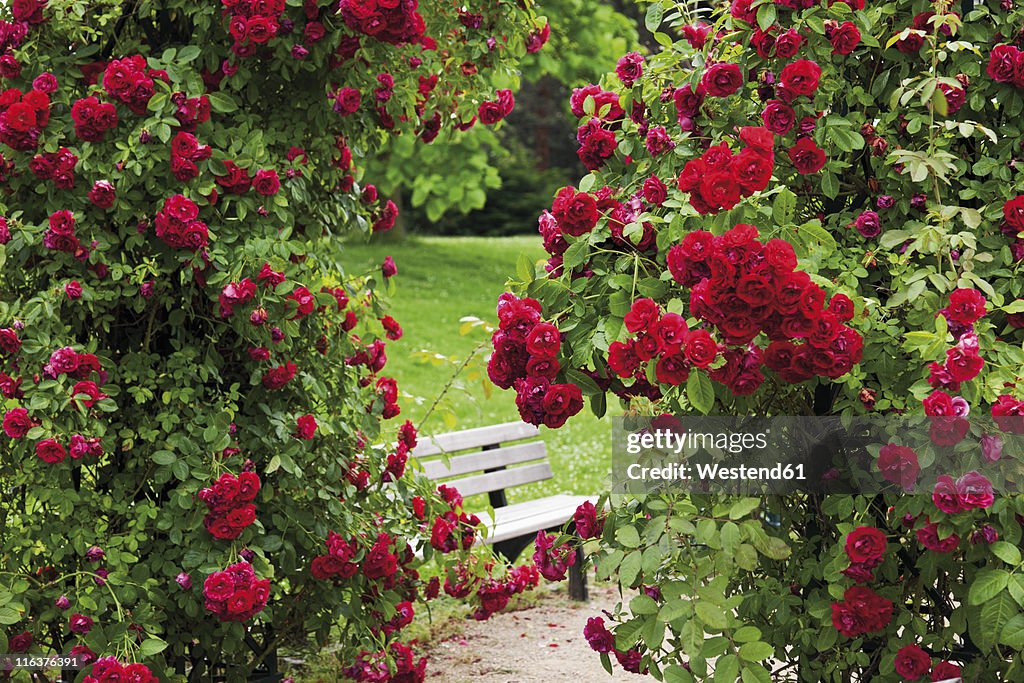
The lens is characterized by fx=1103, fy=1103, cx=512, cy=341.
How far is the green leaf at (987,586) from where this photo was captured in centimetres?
187

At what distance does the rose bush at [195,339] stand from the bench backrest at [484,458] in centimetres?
117

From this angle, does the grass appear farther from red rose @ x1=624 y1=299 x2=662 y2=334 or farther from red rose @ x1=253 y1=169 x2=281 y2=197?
red rose @ x1=253 y1=169 x2=281 y2=197

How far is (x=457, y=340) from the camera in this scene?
33.7 feet

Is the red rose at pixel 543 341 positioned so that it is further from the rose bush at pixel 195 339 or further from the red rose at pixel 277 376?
the red rose at pixel 277 376

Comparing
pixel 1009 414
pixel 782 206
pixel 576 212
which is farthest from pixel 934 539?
pixel 576 212

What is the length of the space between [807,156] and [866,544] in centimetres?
75

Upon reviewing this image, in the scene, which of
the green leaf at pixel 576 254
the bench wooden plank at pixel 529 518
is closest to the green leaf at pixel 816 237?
the green leaf at pixel 576 254

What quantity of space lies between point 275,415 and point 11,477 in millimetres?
691

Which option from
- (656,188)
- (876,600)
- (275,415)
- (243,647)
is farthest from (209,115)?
(876,600)

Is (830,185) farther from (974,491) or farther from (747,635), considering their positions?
(747,635)

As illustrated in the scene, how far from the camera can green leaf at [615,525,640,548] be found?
1947mm

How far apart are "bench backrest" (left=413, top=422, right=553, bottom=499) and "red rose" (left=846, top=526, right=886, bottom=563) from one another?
255 centimetres

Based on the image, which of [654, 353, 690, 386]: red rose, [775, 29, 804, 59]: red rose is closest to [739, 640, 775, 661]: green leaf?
[654, 353, 690, 386]: red rose

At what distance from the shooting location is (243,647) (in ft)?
10.4
